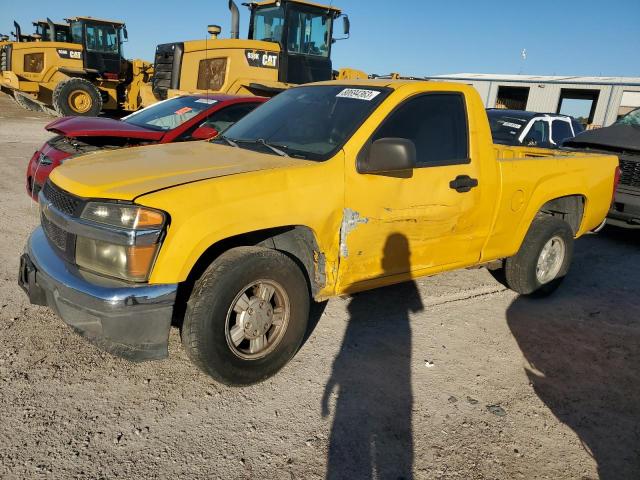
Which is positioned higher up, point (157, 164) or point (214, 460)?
point (157, 164)

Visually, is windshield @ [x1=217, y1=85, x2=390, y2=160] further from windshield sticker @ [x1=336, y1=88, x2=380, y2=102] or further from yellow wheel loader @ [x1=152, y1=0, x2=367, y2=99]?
yellow wheel loader @ [x1=152, y1=0, x2=367, y2=99]

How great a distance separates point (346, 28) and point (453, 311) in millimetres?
9266

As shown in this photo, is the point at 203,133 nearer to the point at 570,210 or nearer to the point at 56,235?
the point at 56,235

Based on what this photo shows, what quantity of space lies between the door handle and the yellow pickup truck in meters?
0.01

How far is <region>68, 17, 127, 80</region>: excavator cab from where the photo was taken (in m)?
17.3

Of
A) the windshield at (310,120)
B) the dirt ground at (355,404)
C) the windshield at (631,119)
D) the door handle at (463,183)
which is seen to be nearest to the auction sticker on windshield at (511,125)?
the windshield at (631,119)

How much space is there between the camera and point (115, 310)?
8.34 feet

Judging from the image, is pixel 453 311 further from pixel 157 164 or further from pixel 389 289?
pixel 157 164

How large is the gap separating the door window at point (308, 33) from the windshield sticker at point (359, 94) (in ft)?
29.6

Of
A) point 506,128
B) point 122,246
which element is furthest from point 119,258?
point 506,128

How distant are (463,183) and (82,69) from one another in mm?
17339

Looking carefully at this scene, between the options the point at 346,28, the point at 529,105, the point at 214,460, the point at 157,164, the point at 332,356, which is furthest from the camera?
the point at 529,105

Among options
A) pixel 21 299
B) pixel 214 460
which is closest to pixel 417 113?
pixel 214 460

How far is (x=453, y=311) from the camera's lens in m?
4.43
